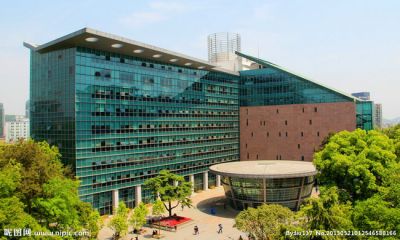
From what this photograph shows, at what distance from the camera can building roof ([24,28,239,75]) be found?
41066mm

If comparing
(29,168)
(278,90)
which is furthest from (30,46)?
(278,90)

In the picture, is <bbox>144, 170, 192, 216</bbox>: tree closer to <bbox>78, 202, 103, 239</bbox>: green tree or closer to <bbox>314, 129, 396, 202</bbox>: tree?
<bbox>78, 202, 103, 239</bbox>: green tree

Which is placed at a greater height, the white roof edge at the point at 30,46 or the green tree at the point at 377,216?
the white roof edge at the point at 30,46

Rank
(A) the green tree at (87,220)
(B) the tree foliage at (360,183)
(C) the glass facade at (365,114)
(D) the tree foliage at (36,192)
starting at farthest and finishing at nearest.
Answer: (C) the glass facade at (365,114), (A) the green tree at (87,220), (D) the tree foliage at (36,192), (B) the tree foliage at (360,183)

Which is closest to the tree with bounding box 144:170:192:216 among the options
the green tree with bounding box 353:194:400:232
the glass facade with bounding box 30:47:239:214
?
the glass facade with bounding box 30:47:239:214

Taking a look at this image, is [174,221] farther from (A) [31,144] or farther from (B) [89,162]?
(A) [31,144]

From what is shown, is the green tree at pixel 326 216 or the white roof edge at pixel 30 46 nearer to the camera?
the green tree at pixel 326 216

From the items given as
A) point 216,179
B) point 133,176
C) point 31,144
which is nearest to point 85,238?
point 31,144

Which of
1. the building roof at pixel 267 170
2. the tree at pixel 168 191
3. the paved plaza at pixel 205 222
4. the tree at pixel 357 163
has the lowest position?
the paved plaza at pixel 205 222

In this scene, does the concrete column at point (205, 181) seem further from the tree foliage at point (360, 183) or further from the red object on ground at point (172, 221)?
the tree foliage at point (360, 183)

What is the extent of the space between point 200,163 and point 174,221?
68.0 ft

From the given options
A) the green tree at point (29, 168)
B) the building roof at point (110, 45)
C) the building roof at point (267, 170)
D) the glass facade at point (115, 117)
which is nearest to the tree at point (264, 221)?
the building roof at point (267, 170)

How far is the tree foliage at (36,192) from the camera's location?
23141 millimetres

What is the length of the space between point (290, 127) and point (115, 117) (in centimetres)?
3626
